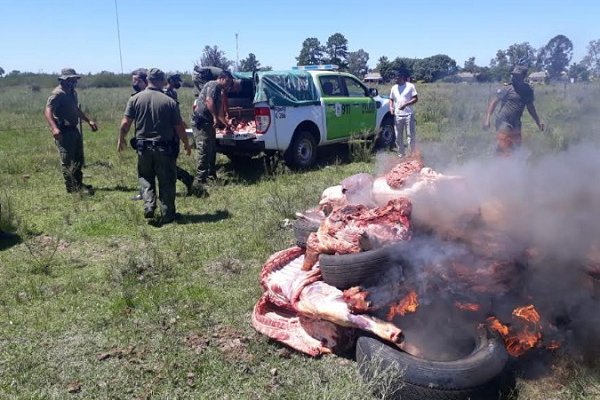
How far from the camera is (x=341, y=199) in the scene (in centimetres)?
486

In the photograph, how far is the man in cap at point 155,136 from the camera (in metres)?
6.66

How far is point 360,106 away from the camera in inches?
433

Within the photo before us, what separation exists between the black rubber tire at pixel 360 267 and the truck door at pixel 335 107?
22.4 ft

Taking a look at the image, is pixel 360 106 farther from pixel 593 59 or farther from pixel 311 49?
pixel 311 49

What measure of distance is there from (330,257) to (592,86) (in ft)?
16.6

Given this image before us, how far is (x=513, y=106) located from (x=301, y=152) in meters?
3.85

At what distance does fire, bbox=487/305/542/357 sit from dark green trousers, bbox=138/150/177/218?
475 centimetres

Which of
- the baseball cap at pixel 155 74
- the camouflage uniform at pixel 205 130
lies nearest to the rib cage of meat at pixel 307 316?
the baseball cap at pixel 155 74

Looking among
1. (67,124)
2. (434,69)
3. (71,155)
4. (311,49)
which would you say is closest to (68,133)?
(67,124)

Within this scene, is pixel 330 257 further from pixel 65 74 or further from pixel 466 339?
pixel 65 74

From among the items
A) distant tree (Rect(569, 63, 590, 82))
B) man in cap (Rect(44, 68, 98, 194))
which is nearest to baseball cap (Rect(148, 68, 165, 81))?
man in cap (Rect(44, 68, 98, 194))

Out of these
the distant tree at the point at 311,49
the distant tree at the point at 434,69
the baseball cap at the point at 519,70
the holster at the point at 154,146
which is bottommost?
the holster at the point at 154,146

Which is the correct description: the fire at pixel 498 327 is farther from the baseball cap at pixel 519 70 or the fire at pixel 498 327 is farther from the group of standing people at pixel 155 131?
the baseball cap at pixel 519 70


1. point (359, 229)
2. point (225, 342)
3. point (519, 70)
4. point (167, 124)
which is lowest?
point (225, 342)
